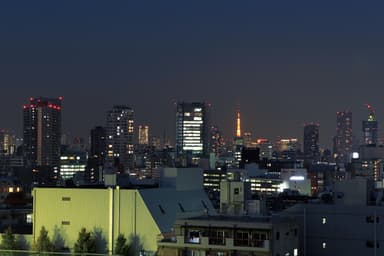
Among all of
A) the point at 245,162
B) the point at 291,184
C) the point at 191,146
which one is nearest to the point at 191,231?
the point at 291,184

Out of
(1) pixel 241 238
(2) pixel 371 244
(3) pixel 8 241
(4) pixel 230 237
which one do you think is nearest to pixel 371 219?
(2) pixel 371 244

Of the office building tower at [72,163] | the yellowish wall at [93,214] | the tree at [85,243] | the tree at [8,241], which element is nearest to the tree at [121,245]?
the yellowish wall at [93,214]

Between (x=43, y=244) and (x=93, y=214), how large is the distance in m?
1.87

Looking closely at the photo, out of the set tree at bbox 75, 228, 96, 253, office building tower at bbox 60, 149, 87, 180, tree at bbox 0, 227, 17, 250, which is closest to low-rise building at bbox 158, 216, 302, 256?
tree at bbox 75, 228, 96, 253

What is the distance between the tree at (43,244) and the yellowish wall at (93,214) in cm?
65

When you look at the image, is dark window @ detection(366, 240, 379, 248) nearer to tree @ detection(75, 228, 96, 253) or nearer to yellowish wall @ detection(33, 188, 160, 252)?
yellowish wall @ detection(33, 188, 160, 252)

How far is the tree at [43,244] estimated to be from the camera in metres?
25.3

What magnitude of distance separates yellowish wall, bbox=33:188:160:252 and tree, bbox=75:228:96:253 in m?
0.52

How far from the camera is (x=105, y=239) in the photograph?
25.5 meters

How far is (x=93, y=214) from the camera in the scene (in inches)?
1009

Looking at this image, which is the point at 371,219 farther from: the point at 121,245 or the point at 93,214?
the point at 93,214

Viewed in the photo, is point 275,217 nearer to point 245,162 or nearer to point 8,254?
point 8,254

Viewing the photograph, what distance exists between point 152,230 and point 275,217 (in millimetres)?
3995

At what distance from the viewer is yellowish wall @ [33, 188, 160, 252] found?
25141 millimetres
